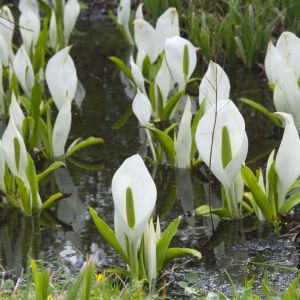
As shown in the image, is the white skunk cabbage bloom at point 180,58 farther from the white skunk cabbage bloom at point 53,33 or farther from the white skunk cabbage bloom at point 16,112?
the white skunk cabbage bloom at point 53,33

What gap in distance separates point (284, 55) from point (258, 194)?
4.84ft

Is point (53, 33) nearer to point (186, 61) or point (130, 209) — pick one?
point (186, 61)

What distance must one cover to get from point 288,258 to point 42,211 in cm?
120

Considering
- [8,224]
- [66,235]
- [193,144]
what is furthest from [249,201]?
[8,224]

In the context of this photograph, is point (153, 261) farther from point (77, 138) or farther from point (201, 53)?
point (201, 53)

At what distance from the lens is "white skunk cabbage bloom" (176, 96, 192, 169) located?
162 inches

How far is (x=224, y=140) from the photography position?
339cm

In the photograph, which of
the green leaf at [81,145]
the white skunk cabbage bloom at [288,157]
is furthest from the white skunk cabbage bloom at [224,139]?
the green leaf at [81,145]

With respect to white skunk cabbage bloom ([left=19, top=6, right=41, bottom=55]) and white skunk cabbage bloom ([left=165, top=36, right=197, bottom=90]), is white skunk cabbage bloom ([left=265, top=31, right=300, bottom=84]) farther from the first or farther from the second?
white skunk cabbage bloom ([left=19, top=6, right=41, bottom=55])

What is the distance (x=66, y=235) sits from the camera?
11.9ft

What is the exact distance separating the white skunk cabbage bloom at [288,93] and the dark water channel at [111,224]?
8.6 inches

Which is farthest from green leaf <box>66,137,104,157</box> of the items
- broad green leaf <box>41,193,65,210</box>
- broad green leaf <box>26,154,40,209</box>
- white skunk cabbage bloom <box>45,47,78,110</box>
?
broad green leaf <box>26,154,40,209</box>

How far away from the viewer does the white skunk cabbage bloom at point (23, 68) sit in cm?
491

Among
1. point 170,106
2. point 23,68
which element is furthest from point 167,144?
point 23,68
